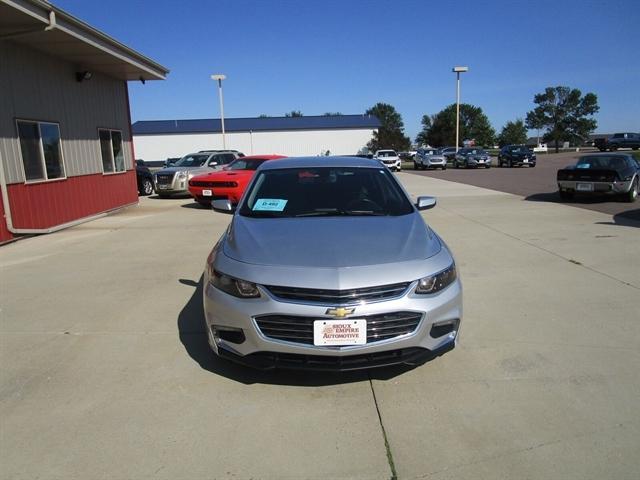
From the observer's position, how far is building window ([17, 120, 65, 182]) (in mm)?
9375

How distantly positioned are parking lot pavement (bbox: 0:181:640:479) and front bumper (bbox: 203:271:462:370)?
32 centimetres

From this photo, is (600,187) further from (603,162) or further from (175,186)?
(175,186)

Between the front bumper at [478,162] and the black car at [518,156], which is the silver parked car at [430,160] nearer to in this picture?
the front bumper at [478,162]

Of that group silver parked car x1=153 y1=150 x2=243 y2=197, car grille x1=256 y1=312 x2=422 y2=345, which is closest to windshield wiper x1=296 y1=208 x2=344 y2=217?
car grille x1=256 y1=312 x2=422 y2=345

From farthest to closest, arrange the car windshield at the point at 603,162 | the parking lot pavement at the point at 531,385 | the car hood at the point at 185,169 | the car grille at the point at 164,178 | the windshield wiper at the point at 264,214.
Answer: the car hood at the point at 185,169, the car grille at the point at 164,178, the car windshield at the point at 603,162, the windshield wiper at the point at 264,214, the parking lot pavement at the point at 531,385

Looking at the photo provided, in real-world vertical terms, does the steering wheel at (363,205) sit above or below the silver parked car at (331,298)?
above

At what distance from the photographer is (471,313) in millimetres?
4707

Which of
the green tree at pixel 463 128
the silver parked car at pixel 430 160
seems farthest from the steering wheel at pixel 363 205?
the green tree at pixel 463 128

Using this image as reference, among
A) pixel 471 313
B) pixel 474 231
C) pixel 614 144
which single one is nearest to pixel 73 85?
pixel 474 231

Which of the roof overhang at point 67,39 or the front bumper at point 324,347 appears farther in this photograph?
the roof overhang at point 67,39

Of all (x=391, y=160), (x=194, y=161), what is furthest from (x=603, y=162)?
(x=391, y=160)

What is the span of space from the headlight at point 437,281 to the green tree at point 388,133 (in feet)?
197

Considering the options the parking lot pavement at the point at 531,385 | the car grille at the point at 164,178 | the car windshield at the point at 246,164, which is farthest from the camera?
the car grille at the point at 164,178

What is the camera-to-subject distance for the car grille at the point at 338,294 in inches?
113
